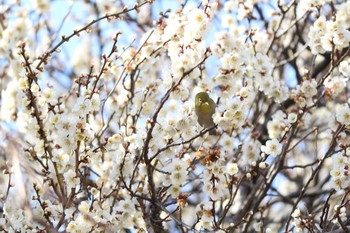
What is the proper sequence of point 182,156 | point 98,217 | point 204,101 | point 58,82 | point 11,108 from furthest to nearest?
1. point 58,82
2. point 11,108
3. point 182,156
4. point 204,101
5. point 98,217

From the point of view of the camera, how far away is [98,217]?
3.42 metres

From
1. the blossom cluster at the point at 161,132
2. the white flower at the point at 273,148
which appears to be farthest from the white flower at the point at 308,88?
the white flower at the point at 273,148

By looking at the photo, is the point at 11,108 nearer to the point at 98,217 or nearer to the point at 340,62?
the point at 98,217

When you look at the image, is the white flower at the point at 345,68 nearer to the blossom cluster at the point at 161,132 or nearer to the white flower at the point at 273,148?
the blossom cluster at the point at 161,132

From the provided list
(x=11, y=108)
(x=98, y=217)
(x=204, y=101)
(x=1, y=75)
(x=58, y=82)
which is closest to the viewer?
(x=98, y=217)

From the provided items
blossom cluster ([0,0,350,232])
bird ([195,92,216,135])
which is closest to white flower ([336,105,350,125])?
blossom cluster ([0,0,350,232])

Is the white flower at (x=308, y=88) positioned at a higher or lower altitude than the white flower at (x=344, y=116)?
higher

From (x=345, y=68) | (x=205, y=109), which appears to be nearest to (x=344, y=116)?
(x=345, y=68)

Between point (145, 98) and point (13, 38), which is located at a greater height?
point (13, 38)

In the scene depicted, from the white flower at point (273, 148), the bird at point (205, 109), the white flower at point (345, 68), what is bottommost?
the white flower at point (273, 148)

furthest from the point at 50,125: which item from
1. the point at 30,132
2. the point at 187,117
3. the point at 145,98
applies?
the point at 187,117

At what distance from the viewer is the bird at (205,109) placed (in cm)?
362

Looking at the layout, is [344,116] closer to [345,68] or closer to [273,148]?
[345,68]

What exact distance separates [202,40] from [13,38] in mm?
1542
